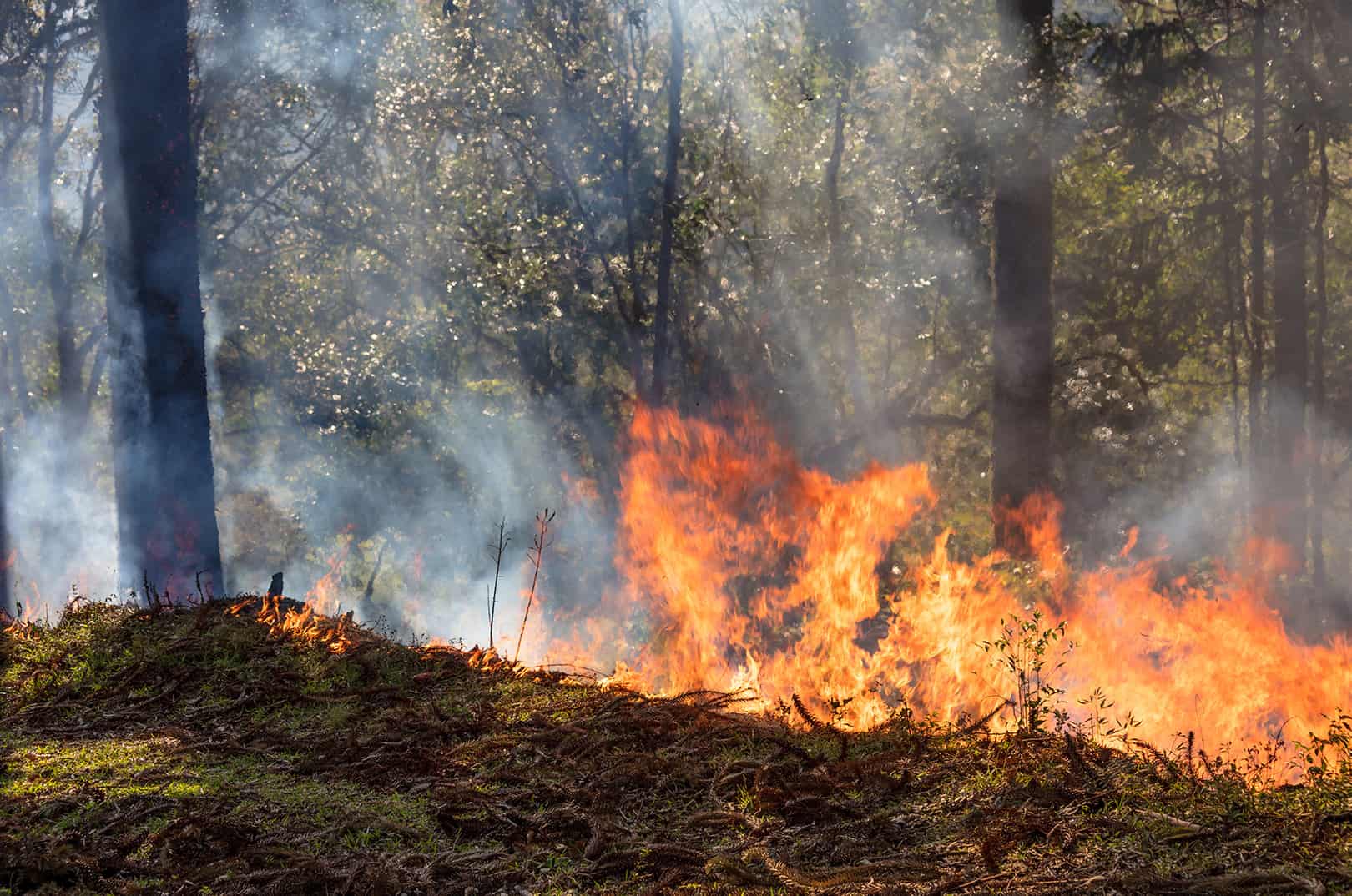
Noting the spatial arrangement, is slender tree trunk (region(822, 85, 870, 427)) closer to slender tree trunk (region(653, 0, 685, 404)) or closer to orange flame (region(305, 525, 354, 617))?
slender tree trunk (region(653, 0, 685, 404))

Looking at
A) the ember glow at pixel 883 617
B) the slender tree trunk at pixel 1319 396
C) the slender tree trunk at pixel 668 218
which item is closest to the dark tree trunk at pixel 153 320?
the ember glow at pixel 883 617

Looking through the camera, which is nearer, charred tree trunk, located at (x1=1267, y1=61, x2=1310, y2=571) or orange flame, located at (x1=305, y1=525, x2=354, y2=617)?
charred tree trunk, located at (x1=1267, y1=61, x2=1310, y2=571)

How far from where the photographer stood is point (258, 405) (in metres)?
24.9

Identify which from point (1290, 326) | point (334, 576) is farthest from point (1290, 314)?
point (334, 576)

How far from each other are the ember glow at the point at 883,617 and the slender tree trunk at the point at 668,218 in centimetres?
105

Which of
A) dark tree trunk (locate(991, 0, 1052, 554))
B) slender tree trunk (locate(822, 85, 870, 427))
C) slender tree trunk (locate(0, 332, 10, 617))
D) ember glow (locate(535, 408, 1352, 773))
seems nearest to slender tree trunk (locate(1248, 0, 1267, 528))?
ember glow (locate(535, 408, 1352, 773))

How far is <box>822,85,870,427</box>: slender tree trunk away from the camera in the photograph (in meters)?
21.2

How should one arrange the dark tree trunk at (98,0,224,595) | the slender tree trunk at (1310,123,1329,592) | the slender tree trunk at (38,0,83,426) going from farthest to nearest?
1. the slender tree trunk at (38,0,83,426)
2. the slender tree trunk at (1310,123,1329,592)
3. the dark tree trunk at (98,0,224,595)

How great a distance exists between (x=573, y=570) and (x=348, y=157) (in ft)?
31.0

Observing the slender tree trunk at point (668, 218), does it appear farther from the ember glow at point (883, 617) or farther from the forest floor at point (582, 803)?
the forest floor at point (582, 803)

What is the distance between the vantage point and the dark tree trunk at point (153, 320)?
9664mm

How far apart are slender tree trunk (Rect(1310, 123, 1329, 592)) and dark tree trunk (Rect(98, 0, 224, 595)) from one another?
16256 millimetres

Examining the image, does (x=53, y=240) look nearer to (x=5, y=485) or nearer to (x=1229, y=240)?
(x=5, y=485)

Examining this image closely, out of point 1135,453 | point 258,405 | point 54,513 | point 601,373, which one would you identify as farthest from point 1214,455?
point 54,513
